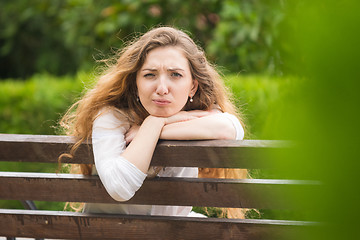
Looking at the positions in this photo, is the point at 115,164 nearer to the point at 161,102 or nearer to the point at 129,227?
the point at 129,227

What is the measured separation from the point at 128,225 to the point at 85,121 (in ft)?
1.51

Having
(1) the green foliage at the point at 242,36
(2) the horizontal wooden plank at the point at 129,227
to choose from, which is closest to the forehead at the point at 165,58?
(2) the horizontal wooden plank at the point at 129,227

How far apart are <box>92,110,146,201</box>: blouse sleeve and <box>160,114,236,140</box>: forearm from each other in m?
0.18

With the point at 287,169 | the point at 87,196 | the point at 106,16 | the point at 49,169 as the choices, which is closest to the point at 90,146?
the point at 87,196

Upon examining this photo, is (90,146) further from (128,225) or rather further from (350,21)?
(350,21)

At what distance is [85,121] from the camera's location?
82.5 inches

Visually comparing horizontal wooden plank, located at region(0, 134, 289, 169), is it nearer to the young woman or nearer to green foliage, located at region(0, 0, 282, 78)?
the young woman

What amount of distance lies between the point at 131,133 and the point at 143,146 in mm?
253

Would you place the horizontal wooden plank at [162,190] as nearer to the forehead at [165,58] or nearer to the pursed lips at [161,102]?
the pursed lips at [161,102]

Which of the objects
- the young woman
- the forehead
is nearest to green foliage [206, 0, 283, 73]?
the young woman

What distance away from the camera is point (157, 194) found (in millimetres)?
1887

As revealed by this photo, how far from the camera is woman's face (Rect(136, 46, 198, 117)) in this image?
2076mm

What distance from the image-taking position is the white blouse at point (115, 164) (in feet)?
5.98

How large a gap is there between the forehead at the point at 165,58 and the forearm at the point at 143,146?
312 mm
